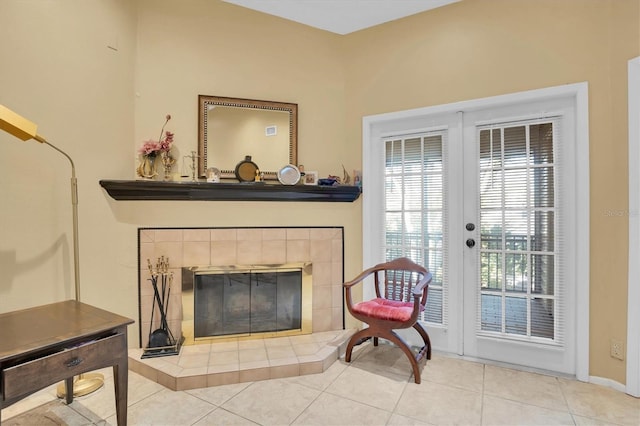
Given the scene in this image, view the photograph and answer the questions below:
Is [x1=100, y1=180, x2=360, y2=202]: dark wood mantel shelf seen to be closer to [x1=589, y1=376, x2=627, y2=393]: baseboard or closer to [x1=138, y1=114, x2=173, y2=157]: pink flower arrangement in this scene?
[x1=138, y1=114, x2=173, y2=157]: pink flower arrangement

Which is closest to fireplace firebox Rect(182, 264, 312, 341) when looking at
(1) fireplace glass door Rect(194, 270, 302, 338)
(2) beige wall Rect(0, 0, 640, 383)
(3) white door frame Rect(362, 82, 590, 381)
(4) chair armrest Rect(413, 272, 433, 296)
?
(1) fireplace glass door Rect(194, 270, 302, 338)

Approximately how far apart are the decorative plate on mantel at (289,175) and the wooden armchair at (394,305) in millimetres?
994

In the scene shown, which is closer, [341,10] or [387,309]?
[387,309]

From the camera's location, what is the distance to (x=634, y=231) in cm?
200

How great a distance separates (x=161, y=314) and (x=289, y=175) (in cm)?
153

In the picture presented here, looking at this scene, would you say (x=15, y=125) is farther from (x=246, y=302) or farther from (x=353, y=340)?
(x=353, y=340)

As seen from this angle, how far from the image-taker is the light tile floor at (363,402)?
1.82 m

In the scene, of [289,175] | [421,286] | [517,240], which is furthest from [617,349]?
[289,175]

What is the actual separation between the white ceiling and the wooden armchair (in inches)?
83.5

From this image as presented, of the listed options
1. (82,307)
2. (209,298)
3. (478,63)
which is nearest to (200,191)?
(209,298)

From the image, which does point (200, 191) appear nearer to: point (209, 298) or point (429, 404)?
point (209, 298)

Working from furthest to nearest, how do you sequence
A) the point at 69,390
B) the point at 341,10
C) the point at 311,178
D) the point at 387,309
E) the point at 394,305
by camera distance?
1. the point at 311,178
2. the point at 341,10
3. the point at 394,305
4. the point at 387,309
5. the point at 69,390

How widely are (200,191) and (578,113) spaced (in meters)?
2.82

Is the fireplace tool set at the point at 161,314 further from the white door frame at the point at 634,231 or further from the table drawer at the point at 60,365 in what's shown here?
the white door frame at the point at 634,231
